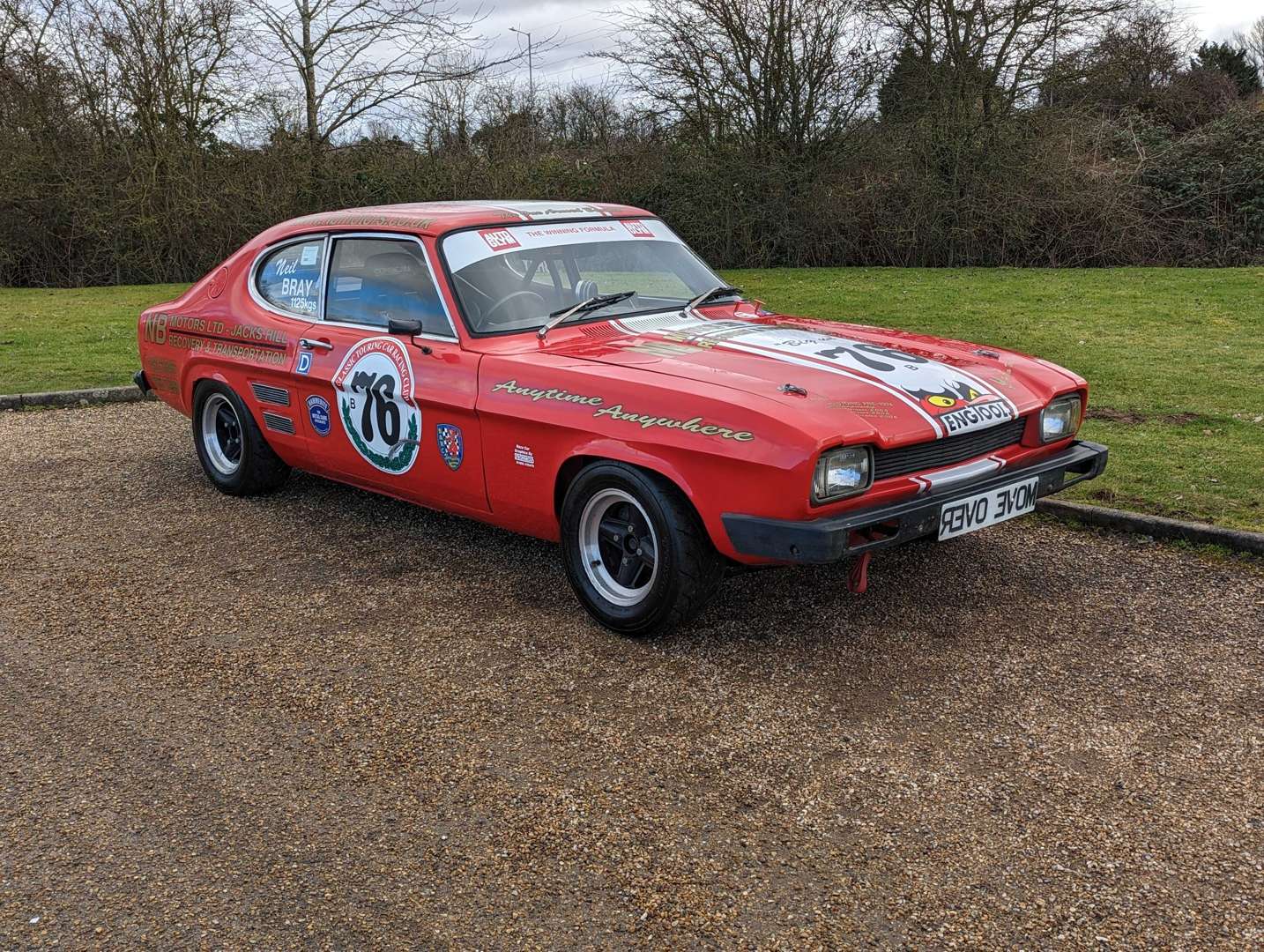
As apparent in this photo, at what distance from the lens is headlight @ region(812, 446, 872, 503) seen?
370cm

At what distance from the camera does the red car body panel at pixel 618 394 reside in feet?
12.4

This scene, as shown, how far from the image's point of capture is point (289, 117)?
20.4m

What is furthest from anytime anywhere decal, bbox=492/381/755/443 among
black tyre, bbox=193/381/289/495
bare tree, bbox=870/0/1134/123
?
bare tree, bbox=870/0/1134/123

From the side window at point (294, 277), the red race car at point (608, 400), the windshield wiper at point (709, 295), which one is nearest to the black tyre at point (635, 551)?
the red race car at point (608, 400)

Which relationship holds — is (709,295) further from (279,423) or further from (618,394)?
(279,423)

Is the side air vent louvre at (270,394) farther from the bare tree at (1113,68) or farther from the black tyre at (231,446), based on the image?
the bare tree at (1113,68)

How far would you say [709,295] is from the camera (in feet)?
18.0

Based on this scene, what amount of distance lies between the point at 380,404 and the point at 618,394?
142 centimetres

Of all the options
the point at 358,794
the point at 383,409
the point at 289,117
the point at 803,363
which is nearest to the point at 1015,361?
the point at 803,363

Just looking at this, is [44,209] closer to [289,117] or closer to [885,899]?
[289,117]

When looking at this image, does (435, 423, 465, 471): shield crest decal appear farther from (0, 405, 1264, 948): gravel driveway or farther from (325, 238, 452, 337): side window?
(0, 405, 1264, 948): gravel driveway

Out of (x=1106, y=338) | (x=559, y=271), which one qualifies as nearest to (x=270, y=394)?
(x=559, y=271)

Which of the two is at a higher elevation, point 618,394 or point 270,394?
point 618,394

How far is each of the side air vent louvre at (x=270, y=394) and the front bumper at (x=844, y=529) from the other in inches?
109
